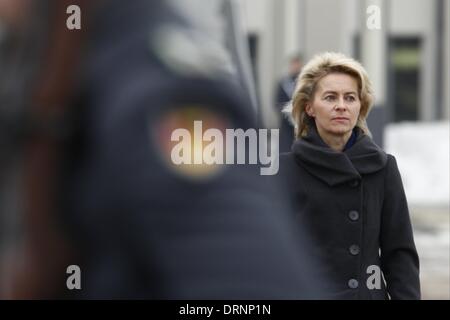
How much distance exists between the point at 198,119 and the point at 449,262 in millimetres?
6817

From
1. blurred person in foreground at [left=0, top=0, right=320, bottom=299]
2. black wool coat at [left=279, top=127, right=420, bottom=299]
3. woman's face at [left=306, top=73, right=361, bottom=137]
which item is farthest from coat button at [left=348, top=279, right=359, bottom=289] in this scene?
blurred person in foreground at [left=0, top=0, right=320, bottom=299]

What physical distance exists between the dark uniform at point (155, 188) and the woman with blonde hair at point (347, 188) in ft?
4.92

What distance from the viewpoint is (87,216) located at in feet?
1.80

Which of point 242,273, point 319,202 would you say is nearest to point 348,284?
point 319,202

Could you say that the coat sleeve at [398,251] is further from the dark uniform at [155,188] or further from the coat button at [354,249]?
the dark uniform at [155,188]

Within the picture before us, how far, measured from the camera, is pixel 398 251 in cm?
212

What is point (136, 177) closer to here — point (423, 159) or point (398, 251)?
point (398, 251)

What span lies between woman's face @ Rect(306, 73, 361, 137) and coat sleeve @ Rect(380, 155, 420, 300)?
0.62 ft

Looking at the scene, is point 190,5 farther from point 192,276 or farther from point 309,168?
point 309,168

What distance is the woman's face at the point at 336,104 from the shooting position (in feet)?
6.96

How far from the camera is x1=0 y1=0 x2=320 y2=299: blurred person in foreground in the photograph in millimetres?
541

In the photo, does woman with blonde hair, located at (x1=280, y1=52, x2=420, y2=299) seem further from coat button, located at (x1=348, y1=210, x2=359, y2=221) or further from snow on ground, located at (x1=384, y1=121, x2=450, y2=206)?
snow on ground, located at (x1=384, y1=121, x2=450, y2=206)

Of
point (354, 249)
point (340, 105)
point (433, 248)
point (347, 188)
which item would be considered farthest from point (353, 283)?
point (433, 248)

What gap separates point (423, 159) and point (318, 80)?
12948 millimetres
